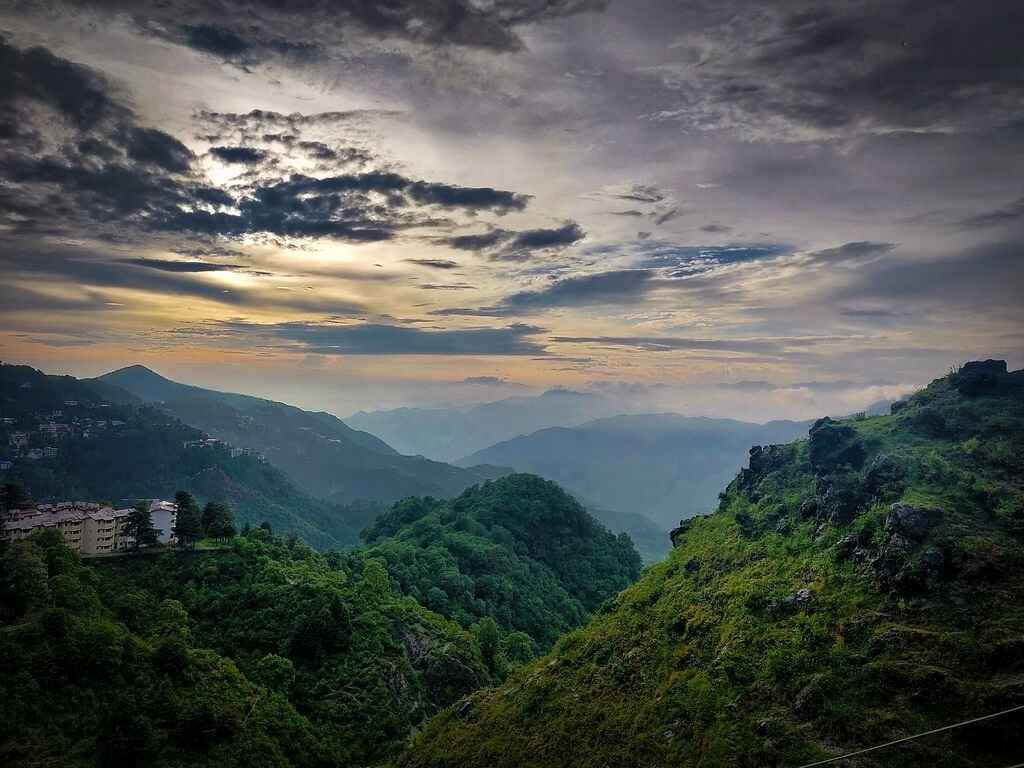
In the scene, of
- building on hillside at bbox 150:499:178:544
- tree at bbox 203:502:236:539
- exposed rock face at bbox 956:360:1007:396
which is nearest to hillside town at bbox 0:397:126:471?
building on hillside at bbox 150:499:178:544

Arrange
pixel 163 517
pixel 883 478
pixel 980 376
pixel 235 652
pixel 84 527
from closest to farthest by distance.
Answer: pixel 883 478 → pixel 980 376 → pixel 235 652 → pixel 84 527 → pixel 163 517

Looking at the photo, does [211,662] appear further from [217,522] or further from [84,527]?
[84,527]

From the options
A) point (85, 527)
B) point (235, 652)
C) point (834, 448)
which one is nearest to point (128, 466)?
point (85, 527)

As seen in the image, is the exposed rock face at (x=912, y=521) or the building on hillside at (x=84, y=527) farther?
the building on hillside at (x=84, y=527)

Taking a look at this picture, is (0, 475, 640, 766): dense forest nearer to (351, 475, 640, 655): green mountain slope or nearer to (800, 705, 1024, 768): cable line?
(351, 475, 640, 655): green mountain slope

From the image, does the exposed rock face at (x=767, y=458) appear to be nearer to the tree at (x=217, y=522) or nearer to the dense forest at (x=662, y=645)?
the dense forest at (x=662, y=645)

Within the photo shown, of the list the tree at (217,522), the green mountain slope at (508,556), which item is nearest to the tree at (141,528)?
the tree at (217,522)

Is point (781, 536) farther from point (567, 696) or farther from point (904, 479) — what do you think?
point (567, 696)

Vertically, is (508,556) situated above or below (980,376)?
below
